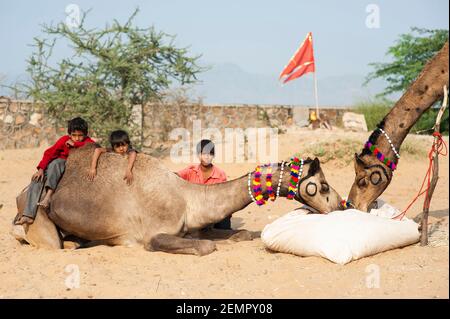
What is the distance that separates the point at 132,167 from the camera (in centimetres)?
780

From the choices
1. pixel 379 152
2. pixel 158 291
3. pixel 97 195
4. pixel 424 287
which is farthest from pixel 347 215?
pixel 97 195

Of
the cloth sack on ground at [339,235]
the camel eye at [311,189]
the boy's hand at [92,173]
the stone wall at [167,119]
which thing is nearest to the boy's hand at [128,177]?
the boy's hand at [92,173]

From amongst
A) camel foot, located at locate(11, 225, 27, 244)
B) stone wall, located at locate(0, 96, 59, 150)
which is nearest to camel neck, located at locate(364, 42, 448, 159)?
camel foot, located at locate(11, 225, 27, 244)

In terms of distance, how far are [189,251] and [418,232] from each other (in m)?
2.69

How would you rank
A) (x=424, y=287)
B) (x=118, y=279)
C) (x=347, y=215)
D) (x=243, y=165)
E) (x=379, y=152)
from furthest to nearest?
(x=243, y=165)
(x=379, y=152)
(x=347, y=215)
(x=118, y=279)
(x=424, y=287)

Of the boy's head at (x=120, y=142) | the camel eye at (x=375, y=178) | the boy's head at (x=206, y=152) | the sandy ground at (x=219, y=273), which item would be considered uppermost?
the boy's head at (x=120, y=142)

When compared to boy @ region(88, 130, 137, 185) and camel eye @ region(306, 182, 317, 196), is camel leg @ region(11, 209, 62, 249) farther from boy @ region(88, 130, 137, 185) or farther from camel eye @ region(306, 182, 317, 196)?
camel eye @ region(306, 182, 317, 196)

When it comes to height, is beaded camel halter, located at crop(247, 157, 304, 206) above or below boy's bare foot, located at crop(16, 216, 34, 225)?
above

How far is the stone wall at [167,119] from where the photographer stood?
62.3ft

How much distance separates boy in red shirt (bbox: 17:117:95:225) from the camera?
7.69 meters

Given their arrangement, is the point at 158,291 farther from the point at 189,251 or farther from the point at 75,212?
the point at 75,212

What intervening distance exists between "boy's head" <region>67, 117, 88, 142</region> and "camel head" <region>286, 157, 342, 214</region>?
2820 millimetres

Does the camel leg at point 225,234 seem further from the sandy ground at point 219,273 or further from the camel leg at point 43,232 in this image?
the camel leg at point 43,232

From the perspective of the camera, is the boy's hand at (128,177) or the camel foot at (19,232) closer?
the boy's hand at (128,177)
